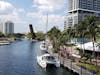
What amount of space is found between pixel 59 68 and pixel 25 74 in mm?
8207

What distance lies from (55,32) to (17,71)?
7604cm

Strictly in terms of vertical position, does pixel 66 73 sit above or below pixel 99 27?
below

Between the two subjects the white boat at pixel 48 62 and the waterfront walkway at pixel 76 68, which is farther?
the white boat at pixel 48 62

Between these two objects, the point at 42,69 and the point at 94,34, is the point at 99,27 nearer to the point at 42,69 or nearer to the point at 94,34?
the point at 94,34

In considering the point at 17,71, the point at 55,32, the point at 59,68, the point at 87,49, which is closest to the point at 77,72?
the point at 59,68

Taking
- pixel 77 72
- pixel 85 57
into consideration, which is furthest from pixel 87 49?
pixel 77 72

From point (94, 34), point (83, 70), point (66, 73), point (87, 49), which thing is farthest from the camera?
point (87, 49)

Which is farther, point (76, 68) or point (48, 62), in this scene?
point (48, 62)

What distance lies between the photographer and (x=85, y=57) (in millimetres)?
58625

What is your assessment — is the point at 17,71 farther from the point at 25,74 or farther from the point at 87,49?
the point at 87,49

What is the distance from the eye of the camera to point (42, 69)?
57.7m

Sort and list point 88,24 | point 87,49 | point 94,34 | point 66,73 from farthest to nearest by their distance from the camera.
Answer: point 87,49 < point 88,24 < point 94,34 < point 66,73

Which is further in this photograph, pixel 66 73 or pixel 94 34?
pixel 94 34

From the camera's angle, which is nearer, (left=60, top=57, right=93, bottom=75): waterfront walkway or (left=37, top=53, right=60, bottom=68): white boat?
(left=60, top=57, right=93, bottom=75): waterfront walkway
